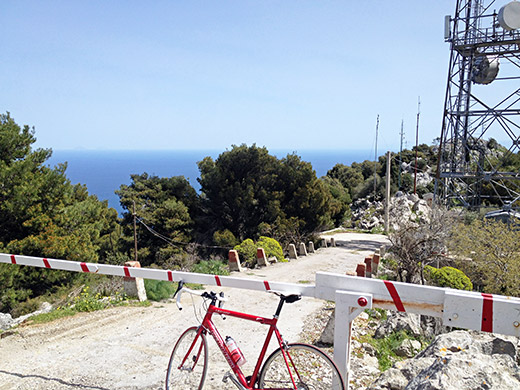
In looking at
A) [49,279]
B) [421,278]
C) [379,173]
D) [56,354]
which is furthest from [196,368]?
[379,173]

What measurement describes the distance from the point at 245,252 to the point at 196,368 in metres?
13.0

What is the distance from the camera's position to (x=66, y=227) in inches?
754

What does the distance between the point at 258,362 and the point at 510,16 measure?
21754mm

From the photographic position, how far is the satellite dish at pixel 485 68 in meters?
21.0

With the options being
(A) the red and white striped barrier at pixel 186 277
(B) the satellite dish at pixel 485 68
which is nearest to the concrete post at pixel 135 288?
(A) the red and white striped barrier at pixel 186 277

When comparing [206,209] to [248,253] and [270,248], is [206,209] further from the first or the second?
[248,253]

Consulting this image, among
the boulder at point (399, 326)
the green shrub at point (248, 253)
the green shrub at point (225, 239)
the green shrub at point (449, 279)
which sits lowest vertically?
the green shrub at point (225, 239)

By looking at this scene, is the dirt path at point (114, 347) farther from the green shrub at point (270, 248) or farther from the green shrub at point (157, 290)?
the green shrub at point (270, 248)

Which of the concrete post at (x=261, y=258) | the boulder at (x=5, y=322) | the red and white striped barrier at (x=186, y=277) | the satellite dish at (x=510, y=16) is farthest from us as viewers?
the satellite dish at (x=510, y=16)

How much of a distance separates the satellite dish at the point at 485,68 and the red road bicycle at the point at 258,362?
21428 mm

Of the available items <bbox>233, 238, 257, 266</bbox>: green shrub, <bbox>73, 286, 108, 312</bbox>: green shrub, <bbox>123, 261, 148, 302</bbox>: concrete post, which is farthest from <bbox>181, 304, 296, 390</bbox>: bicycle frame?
<bbox>233, 238, 257, 266</bbox>: green shrub

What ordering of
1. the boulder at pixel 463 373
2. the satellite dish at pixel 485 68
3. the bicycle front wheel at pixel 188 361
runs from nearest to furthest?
the boulder at pixel 463 373
the bicycle front wheel at pixel 188 361
the satellite dish at pixel 485 68

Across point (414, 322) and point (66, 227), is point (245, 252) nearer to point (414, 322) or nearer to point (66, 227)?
point (66, 227)

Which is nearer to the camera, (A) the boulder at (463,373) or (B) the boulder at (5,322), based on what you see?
(A) the boulder at (463,373)
